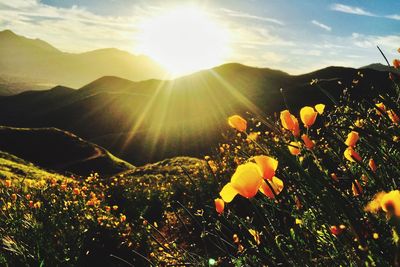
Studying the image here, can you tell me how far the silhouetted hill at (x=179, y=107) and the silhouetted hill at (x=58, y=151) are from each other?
863 cm

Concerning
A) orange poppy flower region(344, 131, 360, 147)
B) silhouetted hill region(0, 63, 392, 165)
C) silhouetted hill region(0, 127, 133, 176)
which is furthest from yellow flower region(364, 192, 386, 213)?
silhouetted hill region(0, 63, 392, 165)

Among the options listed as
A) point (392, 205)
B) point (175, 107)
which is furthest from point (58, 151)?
point (175, 107)

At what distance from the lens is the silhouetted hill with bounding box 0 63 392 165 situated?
3634 cm

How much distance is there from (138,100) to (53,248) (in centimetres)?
6282

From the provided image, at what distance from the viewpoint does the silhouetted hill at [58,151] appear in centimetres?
2219

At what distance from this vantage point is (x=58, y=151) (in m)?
25.4

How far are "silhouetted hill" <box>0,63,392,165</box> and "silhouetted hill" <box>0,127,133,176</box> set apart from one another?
8632 mm

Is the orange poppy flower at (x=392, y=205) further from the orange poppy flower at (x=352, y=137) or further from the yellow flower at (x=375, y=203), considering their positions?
the orange poppy flower at (x=352, y=137)

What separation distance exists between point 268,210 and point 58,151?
2413 cm

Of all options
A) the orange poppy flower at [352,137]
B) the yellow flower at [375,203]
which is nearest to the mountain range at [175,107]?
the orange poppy flower at [352,137]

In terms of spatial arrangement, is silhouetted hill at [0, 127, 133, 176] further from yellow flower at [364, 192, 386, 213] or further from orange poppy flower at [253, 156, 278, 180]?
yellow flower at [364, 192, 386, 213]

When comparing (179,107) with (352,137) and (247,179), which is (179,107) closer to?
(352,137)

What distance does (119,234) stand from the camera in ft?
16.9

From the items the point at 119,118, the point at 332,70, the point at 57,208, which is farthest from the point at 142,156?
the point at 332,70
